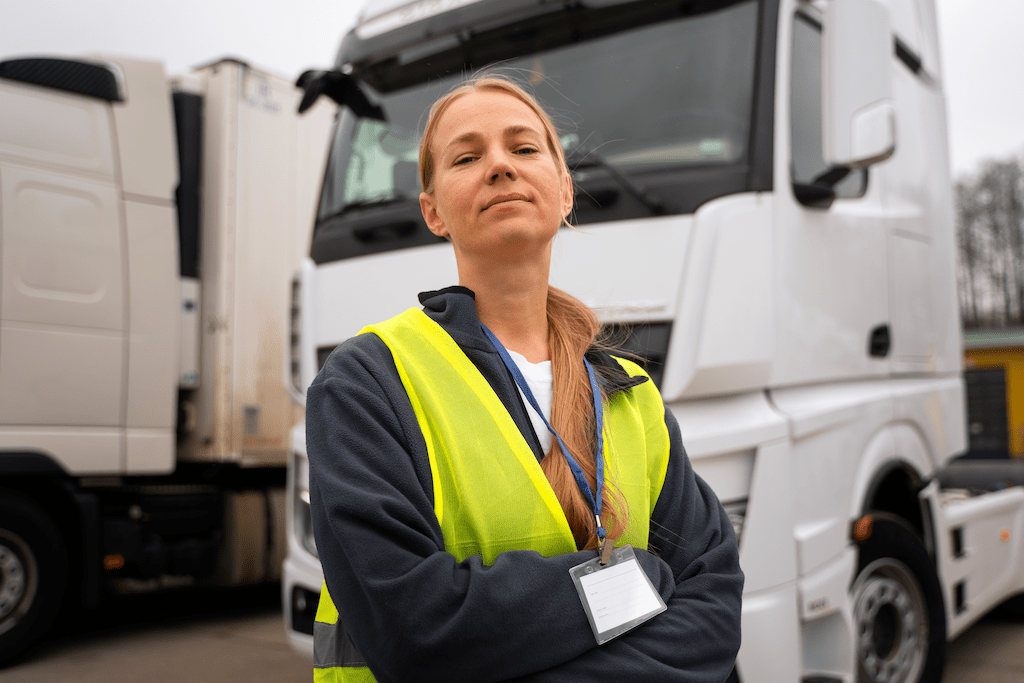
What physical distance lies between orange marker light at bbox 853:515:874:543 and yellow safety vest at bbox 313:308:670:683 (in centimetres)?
192

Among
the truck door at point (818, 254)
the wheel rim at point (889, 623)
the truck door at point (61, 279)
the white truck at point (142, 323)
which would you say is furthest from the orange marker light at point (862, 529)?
the truck door at point (61, 279)

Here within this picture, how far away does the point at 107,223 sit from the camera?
4.72m

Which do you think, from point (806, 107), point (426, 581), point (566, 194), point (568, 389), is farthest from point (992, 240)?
point (426, 581)

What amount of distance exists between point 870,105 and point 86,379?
4.03 metres

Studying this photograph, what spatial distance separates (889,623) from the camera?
3.23 meters

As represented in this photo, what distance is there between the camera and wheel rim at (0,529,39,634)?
→ 457 centimetres

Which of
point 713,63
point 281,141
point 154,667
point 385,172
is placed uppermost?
point 281,141

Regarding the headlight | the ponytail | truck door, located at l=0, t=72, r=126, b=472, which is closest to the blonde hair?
the ponytail

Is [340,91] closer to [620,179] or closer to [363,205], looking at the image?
[363,205]

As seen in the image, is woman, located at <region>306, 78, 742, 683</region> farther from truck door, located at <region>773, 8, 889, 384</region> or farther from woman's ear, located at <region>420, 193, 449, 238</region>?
truck door, located at <region>773, 8, 889, 384</region>

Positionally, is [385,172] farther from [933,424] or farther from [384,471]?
[933,424]

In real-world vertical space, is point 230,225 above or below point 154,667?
above

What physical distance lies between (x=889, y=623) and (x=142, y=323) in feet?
13.3

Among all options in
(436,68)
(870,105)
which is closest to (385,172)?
(436,68)
